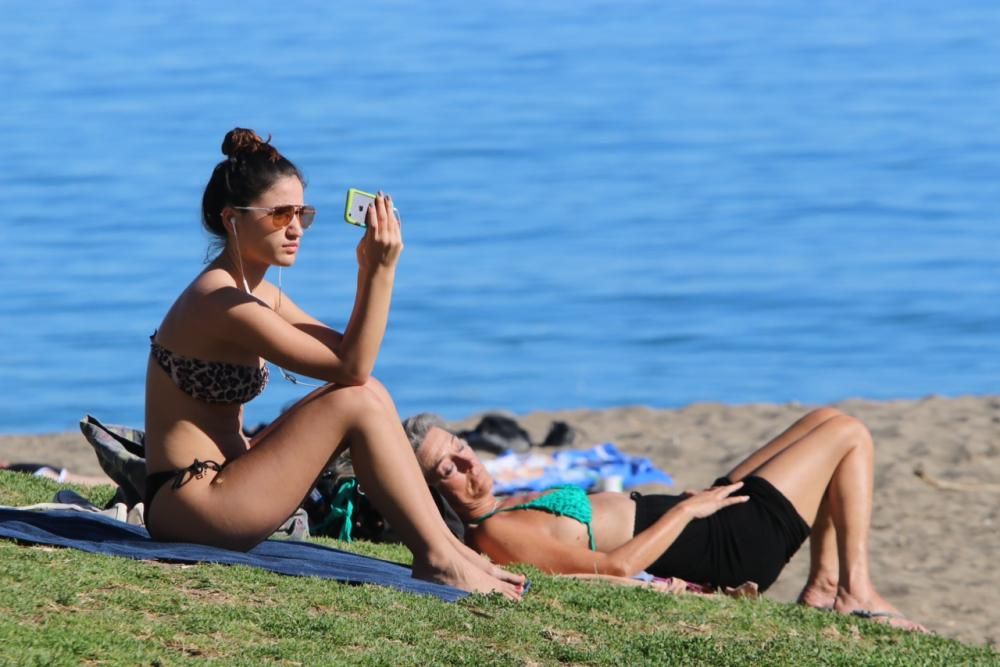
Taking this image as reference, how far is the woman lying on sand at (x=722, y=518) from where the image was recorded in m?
6.14

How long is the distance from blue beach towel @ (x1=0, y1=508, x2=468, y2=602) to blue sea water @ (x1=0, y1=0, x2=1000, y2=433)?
9.27 meters

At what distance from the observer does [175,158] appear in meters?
26.2

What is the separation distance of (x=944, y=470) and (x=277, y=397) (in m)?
7.80

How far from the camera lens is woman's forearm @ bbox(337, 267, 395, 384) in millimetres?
4988

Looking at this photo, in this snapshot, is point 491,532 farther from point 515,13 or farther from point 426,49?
point 515,13

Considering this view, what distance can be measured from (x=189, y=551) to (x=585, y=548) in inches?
64.7

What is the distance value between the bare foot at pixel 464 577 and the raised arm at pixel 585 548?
80cm

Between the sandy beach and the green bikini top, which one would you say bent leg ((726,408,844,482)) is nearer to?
the green bikini top

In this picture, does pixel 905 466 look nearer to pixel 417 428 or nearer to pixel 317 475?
pixel 417 428

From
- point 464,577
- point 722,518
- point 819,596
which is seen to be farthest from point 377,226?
point 819,596

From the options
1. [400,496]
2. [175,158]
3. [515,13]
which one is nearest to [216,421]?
[400,496]

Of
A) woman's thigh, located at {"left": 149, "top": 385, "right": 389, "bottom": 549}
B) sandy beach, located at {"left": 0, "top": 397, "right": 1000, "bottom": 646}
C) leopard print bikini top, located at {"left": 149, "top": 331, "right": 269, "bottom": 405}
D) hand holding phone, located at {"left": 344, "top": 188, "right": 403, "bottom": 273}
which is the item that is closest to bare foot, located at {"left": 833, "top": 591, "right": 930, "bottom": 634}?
sandy beach, located at {"left": 0, "top": 397, "right": 1000, "bottom": 646}

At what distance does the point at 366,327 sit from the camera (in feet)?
16.4

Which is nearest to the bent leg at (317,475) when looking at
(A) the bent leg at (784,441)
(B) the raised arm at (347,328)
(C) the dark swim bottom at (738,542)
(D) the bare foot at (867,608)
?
(B) the raised arm at (347,328)
